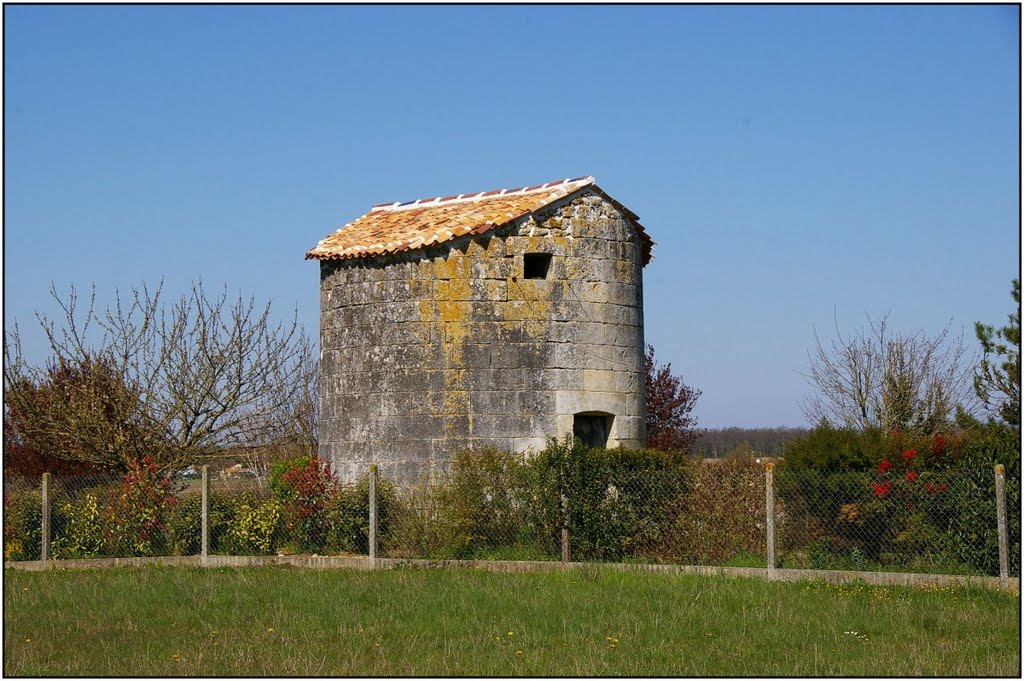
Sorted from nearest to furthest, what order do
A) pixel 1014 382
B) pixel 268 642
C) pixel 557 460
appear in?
pixel 268 642 < pixel 557 460 < pixel 1014 382

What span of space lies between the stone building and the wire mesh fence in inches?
31.1

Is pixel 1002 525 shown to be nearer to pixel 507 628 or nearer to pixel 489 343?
pixel 507 628

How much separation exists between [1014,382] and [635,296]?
13294 millimetres

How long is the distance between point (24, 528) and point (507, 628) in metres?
9.97

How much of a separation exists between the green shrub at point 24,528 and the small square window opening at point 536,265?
7.53 metres

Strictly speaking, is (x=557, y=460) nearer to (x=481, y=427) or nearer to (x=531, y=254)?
(x=481, y=427)

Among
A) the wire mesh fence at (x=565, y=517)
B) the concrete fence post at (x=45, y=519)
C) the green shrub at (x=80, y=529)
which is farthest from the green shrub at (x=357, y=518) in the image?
the concrete fence post at (x=45, y=519)

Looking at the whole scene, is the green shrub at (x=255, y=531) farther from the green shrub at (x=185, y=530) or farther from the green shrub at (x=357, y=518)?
the green shrub at (x=357, y=518)

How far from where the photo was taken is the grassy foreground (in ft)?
32.2

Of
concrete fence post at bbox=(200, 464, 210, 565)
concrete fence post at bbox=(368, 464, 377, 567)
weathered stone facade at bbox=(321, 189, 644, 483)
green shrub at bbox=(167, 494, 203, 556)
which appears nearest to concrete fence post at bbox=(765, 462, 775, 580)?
weathered stone facade at bbox=(321, 189, 644, 483)

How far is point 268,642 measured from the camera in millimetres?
10883

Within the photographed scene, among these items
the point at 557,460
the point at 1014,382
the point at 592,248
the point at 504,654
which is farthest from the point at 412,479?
the point at 1014,382

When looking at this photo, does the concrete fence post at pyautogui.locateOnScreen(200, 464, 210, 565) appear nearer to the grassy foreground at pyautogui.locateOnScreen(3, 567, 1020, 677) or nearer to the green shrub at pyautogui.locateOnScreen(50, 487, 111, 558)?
the green shrub at pyautogui.locateOnScreen(50, 487, 111, 558)

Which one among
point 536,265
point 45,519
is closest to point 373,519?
point 536,265
